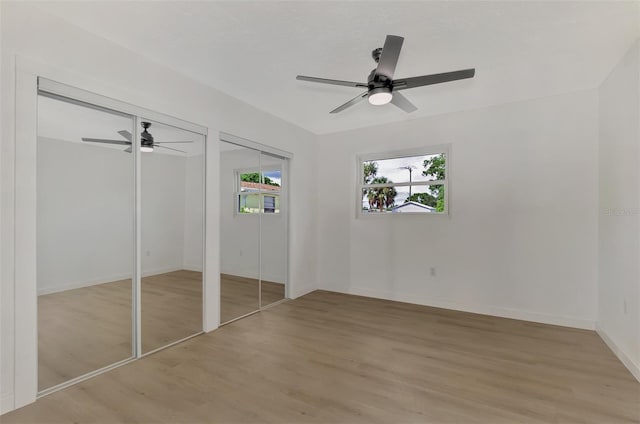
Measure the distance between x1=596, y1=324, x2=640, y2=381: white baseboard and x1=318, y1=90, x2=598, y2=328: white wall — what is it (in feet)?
0.89

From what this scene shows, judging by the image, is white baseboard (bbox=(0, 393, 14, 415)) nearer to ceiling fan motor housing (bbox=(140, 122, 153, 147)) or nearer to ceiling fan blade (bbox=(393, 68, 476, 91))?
ceiling fan motor housing (bbox=(140, 122, 153, 147))

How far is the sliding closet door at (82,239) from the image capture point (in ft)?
6.85

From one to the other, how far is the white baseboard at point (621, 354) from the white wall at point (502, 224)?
271mm

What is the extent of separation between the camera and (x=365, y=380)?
227cm

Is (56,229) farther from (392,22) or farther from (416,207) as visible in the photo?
(416,207)

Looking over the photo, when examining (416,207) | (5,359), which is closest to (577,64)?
(416,207)

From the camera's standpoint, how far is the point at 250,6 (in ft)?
6.47

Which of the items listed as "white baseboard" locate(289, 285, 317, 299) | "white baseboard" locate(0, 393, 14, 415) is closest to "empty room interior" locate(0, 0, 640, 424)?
"white baseboard" locate(0, 393, 14, 415)

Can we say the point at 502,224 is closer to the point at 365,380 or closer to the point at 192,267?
the point at 365,380

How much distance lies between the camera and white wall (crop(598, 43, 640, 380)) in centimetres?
240

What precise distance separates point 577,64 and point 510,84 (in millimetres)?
545

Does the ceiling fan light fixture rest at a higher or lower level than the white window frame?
higher

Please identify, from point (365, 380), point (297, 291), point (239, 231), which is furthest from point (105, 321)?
point (297, 291)

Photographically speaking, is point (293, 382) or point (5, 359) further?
point (293, 382)
